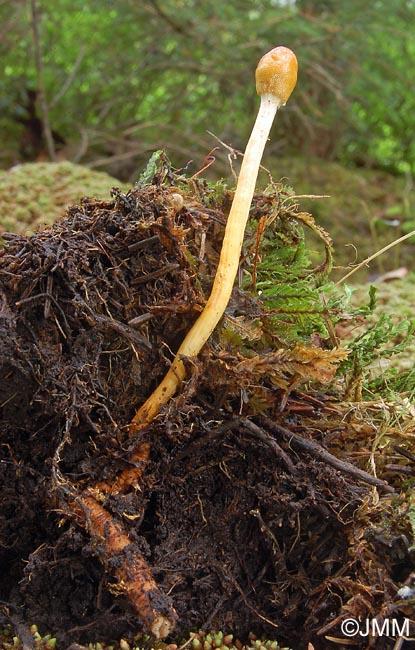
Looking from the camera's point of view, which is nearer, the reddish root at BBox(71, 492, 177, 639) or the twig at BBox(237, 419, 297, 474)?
the reddish root at BBox(71, 492, 177, 639)

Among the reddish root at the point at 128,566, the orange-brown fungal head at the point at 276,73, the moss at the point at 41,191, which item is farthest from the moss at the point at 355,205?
the reddish root at the point at 128,566

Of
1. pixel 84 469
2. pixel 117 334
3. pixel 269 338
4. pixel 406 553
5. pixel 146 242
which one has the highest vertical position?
pixel 146 242

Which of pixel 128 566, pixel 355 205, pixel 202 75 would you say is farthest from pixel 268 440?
pixel 202 75

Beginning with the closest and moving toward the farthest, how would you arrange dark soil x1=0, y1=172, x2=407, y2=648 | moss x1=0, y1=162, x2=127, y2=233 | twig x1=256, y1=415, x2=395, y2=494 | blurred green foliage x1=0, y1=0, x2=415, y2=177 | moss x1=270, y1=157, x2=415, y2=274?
1. dark soil x1=0, y1=172, x2=407, y2=648
2. twig x1=256, y1=415, x2=395, y2=494
3. moss x1=0, y1=162, x2=127, y2=233
4. blurred green foliage x1=0, y1=0, x2=415, y2=177
5. moss x1=270, y1=157, x2=415, y2=274

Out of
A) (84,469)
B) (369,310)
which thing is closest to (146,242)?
(84,469)

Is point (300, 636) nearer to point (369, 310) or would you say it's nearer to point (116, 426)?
Answer: point (116, 426)

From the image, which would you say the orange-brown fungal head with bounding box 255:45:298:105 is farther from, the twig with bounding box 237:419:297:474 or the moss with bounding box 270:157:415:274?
the moss with bounding box 270:157:415:274

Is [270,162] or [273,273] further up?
[273,273]

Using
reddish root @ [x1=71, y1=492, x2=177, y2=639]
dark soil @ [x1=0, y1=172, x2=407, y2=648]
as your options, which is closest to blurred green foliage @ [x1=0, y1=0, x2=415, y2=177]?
dark soil @ [x1=0, y1=172, x2=407, y2=648]

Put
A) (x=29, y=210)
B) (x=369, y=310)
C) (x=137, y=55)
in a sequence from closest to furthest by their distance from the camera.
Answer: (x=369, y=310) → (x=29, y=210) → (x=137, y=55)
